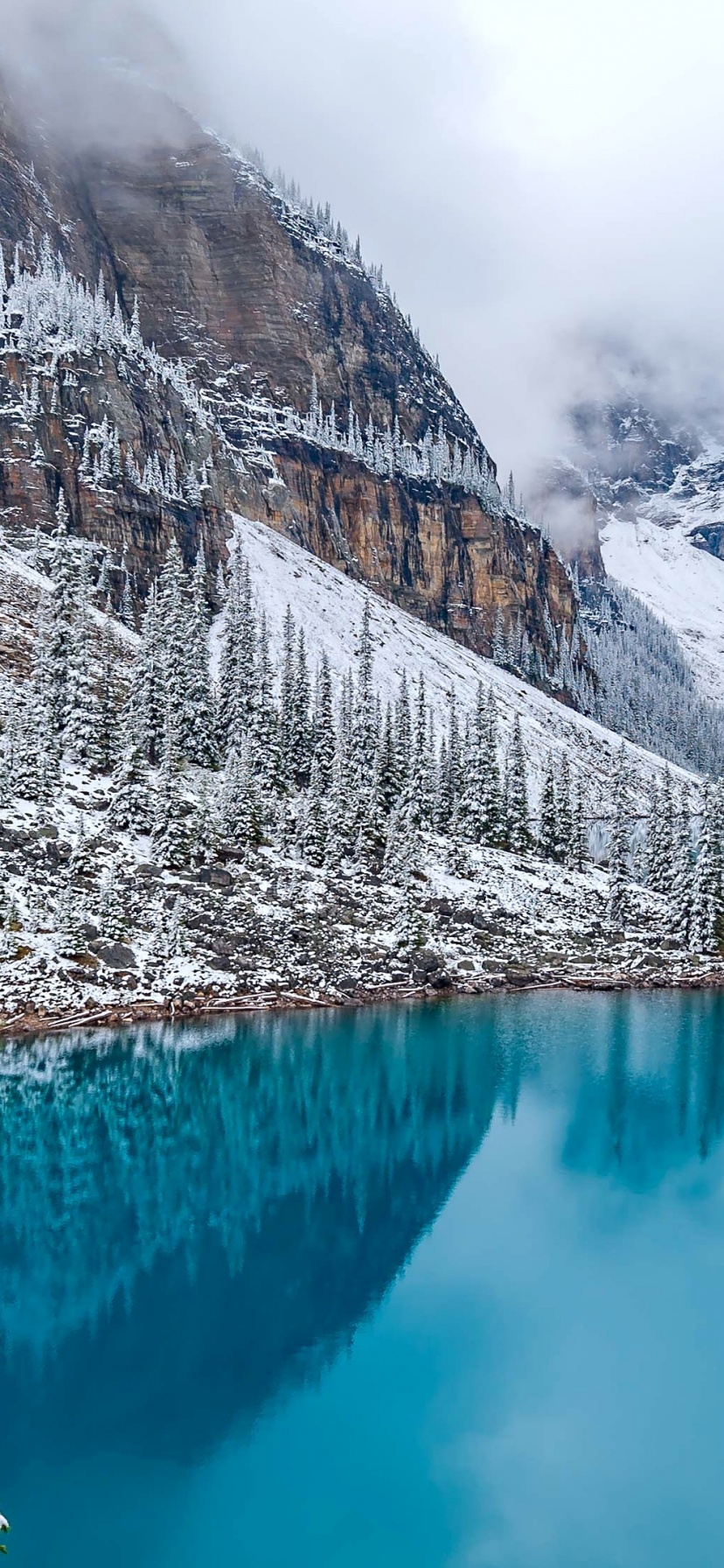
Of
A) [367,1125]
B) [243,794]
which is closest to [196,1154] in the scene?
[367,1125]

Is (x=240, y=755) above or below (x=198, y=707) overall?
below

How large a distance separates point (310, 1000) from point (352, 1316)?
32420mm

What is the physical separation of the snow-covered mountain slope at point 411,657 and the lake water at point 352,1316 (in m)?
76.9

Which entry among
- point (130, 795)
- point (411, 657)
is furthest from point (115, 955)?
point (411, 657)

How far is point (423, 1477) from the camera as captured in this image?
1853cm

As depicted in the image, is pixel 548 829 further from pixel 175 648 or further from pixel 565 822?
pixel 175 648

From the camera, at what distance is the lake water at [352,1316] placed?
56.5 feet

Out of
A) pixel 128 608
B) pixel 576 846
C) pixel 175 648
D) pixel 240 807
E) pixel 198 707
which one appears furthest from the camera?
pixel 128 608

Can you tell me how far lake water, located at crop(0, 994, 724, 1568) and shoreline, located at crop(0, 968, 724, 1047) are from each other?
208 cm

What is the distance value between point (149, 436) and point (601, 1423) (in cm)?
14243

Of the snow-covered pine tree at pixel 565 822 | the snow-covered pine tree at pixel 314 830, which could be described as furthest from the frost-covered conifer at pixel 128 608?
the snow-covered pine tree at pixel 565 822

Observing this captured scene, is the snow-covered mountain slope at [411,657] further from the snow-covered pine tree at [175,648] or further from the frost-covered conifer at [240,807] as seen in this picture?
the frost-covered conifer at [240,807]

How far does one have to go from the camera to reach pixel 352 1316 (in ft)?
81.0

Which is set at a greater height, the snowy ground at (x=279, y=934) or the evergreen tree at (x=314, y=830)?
the evergreen tree at (x=314, y=830)
